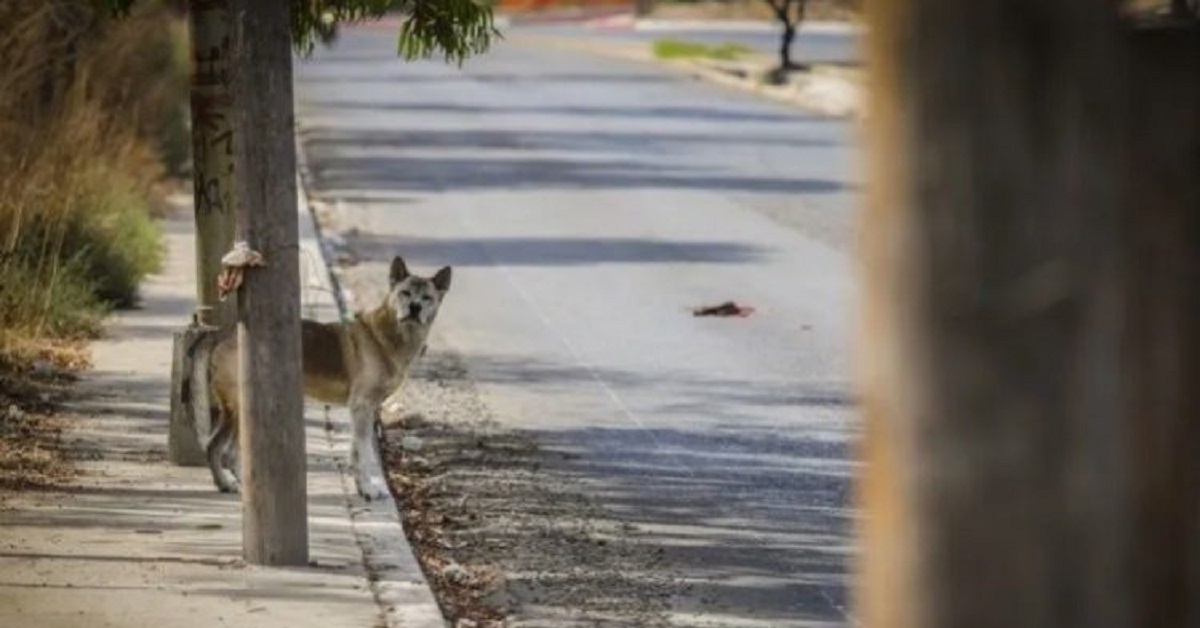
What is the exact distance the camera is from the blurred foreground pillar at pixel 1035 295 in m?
3.35

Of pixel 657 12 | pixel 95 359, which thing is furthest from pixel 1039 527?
pixel 657 12

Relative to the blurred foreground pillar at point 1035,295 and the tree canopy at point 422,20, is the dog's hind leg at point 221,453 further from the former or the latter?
the blurred foreground pillar at point 1035,295

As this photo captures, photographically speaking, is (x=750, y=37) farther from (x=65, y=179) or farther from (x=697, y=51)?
(x=65, y=179)

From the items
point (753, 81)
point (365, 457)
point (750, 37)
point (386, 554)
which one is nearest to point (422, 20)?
point (365, 457)

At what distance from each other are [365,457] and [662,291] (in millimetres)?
9447

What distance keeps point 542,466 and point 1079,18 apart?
10071 millimetres

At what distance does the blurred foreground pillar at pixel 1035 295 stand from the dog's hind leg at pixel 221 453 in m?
8.41

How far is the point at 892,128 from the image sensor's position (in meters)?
3.40

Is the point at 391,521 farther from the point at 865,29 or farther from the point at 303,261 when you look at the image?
the point at 303,261

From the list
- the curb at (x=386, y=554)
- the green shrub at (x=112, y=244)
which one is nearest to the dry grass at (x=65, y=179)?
the green shrub at (x=112, y=244)

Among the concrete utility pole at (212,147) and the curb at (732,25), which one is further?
the curb at (732,25)

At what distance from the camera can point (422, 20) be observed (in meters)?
12.4

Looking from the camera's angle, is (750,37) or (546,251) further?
(750,37)

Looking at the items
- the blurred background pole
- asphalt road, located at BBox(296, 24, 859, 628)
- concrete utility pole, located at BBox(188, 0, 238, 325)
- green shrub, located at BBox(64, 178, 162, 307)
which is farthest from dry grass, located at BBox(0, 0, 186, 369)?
the blurred background pole
